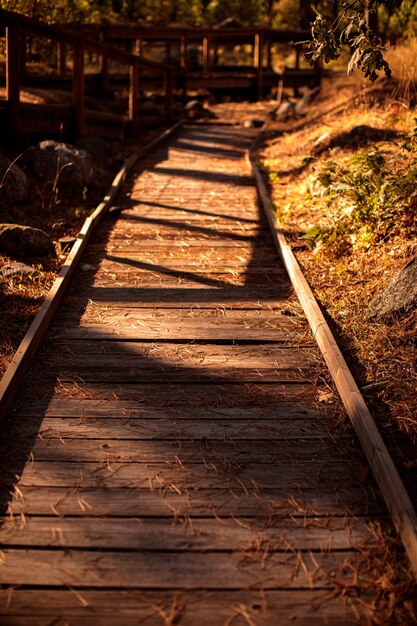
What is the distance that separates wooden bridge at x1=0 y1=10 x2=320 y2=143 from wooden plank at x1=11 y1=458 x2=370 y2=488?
22.6 feet

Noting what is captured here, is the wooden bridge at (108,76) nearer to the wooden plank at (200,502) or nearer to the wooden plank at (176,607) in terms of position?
the wooden plank at (200,502)

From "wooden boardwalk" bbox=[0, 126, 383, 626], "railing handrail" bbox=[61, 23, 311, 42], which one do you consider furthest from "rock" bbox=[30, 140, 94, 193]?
"railing handrail" bbox=[61, 23, 311, 42]

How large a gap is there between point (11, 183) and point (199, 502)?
238 inches

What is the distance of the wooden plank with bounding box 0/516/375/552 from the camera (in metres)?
2.77

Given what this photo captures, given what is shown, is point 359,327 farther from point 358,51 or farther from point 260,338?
point 358,51

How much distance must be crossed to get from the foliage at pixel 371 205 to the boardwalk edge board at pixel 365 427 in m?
0.75

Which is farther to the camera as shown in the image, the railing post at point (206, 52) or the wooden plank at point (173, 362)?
the railing post at point (206, 52)

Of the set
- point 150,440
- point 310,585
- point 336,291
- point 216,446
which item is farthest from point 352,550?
point 336,291

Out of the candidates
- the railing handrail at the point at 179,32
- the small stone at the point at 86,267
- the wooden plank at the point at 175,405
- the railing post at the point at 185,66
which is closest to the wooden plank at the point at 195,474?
the wooden plank at the point at 175,405

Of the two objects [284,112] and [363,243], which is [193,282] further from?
[284,112]

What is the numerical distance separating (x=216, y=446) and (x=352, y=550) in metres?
1.00

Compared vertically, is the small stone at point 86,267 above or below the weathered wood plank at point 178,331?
above

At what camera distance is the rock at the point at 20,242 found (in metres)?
6.49

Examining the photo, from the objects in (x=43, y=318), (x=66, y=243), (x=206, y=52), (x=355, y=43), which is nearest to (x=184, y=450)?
(x=43, y=318)
